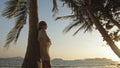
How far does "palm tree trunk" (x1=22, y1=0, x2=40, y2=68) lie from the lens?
36.7 feet

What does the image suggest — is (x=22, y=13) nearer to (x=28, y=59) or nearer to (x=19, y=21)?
(x=19, y=21)

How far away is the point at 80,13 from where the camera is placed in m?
12.8

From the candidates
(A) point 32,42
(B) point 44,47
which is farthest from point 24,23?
(B) point 44,47

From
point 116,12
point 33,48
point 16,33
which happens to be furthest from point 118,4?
point 16,33

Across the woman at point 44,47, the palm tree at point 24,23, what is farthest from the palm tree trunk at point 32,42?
the woman at point 44,47

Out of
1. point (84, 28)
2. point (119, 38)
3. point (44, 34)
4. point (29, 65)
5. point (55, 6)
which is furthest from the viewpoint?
point (84, 28)

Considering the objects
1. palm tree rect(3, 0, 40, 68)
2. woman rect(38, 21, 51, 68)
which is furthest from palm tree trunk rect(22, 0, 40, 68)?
woman rect(38, 21, 51, 68)

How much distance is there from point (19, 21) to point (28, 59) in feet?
6.95

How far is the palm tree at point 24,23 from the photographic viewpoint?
11.2 meters

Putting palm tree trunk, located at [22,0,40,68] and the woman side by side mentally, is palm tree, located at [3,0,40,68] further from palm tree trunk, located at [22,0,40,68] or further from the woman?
the woman

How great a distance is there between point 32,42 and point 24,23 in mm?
1849

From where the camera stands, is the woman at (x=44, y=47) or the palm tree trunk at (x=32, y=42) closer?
the woman at (x=44, y=47)

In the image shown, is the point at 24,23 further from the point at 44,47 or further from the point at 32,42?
the point at 44,47

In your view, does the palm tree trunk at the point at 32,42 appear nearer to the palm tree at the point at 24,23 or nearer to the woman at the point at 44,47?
the palm tree at the point at 24,23
